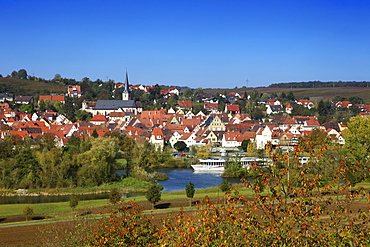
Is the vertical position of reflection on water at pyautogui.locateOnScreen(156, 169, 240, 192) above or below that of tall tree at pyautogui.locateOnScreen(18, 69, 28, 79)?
below

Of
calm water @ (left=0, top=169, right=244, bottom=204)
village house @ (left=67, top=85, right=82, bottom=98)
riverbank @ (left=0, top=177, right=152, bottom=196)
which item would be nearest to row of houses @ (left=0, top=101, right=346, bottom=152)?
calm water @ (left=0, top=169, right=244, bottom=204)

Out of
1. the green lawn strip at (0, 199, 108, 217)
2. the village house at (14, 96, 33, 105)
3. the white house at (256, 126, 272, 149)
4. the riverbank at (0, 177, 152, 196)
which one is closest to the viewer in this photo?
the green lawn strip at (0, 199, 108, 217)

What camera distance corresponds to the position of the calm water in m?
23.1

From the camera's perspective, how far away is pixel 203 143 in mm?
45000

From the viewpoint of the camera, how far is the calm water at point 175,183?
2309cm

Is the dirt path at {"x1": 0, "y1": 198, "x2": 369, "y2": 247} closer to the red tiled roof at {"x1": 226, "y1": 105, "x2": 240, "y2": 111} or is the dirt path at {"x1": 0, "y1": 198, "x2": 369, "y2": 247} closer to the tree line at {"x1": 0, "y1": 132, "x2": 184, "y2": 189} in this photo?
the tree line at {"x1": 0, "y1": 132, "x2": 184, "y2": 189}

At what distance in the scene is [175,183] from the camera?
27.8 m

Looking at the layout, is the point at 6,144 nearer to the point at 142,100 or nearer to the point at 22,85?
the point at 142,100

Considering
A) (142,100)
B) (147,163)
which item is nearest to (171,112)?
(142,100)

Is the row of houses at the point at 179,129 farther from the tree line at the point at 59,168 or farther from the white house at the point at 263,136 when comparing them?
the tree line at the point at 59,168

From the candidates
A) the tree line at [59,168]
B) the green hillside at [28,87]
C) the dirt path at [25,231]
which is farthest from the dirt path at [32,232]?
the green hillside at [28,87]

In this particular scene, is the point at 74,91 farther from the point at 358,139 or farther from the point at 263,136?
the point at 358,139

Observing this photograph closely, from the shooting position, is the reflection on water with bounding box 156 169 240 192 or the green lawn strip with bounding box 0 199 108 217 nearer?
the green lawn strip with bounding box 0 199 108 217

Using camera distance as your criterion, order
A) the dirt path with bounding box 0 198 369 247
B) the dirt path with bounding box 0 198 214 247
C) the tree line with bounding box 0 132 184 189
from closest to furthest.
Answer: the dirt path with bounding box 0 198 369 247 < the dirt path with bounding box 0 198 214 247 < the tree line with bounding box 0 132 184 189
